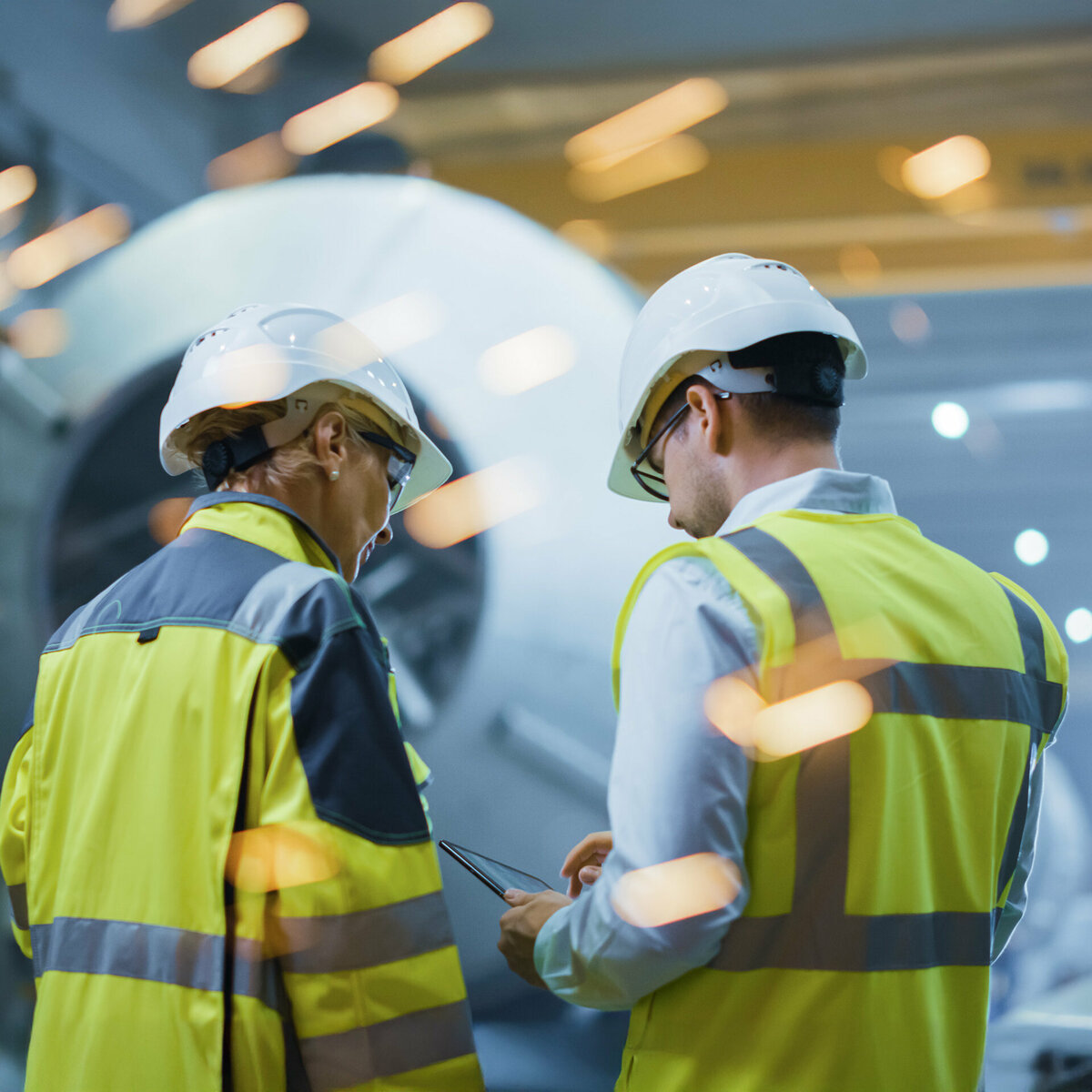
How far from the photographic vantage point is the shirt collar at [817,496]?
926 mm

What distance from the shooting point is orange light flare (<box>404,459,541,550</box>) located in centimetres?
159

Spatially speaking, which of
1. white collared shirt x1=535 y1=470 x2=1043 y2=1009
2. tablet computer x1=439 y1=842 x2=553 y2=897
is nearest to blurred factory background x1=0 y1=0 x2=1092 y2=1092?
tablet computer x1=439 y1=842 x2=553 y2=897

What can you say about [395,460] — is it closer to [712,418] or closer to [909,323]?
[712,418]

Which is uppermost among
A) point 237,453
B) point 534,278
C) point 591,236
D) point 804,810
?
point 591,236

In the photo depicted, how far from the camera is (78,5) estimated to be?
2.02m

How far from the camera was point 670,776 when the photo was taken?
0.79 meters

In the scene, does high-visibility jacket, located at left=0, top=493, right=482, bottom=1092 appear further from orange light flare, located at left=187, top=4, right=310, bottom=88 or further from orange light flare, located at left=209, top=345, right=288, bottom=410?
orange light flare, located at left=187, top=4, right=310, bottom=88

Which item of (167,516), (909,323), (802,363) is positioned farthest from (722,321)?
(909,323)

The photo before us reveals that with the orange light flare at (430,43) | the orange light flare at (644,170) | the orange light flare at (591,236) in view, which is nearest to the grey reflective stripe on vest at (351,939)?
the orange light flare at (591,236)

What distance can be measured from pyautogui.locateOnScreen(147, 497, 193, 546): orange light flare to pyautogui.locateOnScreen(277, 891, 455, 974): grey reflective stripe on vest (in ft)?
3.24

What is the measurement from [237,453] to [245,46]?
140 cm

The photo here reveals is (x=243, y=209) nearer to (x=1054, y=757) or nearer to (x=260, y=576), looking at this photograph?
(x=260, y=576)

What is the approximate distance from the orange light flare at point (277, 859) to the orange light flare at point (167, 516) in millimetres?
942

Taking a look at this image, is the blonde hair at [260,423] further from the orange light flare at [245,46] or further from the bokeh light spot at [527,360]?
the orange light flare at [245,46]
